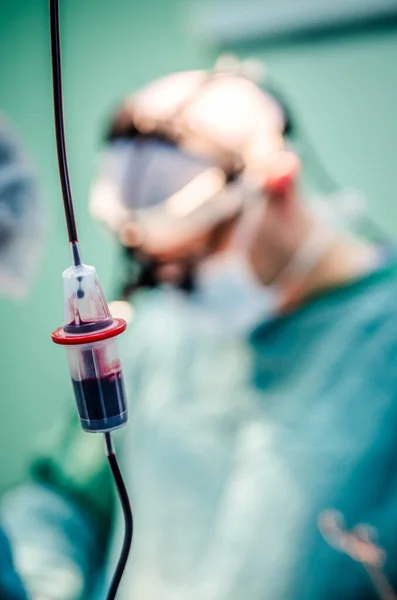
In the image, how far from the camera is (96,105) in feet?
4.51

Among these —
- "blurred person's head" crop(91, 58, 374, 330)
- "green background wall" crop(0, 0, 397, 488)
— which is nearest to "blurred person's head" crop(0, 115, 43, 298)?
"blurred person's head" crop(91, 58, 374, 330)

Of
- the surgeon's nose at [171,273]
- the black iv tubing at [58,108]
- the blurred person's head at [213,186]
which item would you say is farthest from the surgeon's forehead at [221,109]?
the black iv tubing at [58,108]

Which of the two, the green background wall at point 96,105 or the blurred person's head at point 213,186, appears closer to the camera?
the blurred person's head at point 213,186

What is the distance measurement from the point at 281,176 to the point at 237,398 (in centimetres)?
47

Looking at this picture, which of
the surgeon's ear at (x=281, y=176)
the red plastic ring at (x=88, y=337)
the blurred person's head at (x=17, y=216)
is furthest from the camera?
the surgeon's ear at (x=281, y=176)

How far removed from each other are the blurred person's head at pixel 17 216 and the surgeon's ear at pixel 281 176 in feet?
1.57

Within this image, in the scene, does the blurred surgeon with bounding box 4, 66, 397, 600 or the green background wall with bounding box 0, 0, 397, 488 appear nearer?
the blurred surgeon with bounding box 4, 66, 397, 600

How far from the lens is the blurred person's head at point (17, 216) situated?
772mm

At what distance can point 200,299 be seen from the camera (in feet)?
4.17

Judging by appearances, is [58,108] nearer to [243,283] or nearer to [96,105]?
[243,283]

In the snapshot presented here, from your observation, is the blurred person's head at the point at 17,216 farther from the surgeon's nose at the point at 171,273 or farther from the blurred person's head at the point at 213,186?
the surgeon's nose at the point at 171,273

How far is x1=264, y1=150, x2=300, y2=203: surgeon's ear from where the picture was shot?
111 cm

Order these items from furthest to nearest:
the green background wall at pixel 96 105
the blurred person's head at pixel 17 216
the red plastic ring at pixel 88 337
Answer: the green background wall at pixel 96 105 < the blurred person's head at pixel 17 216 < the red plastic ring at pixel 88 337

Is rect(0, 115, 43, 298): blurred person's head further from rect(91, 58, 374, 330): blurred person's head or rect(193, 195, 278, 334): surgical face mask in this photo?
rect(193, 195, 278, 334): surgical face mask
